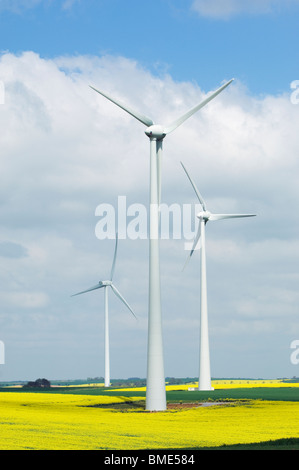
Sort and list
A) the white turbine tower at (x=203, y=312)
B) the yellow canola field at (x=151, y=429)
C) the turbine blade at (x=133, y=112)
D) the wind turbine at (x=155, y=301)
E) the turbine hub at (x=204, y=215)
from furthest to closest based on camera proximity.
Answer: the turbine hub at (x=204, y=215), the white turbine tower at (x=203, y=312), the turbine blade at (x=133, y=112), the wind turbine at (x=155, y=301), the yellow canola field at (x=151, y=429)

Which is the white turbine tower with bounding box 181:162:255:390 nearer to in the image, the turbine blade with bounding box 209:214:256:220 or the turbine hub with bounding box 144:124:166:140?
the turbine blade with bounding box 209:214:256:220

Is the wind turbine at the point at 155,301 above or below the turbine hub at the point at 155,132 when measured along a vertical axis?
below

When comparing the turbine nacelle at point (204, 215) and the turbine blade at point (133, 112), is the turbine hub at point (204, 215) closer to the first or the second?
the turbine nacelle at point (204, 215)

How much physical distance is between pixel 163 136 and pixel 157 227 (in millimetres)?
8827

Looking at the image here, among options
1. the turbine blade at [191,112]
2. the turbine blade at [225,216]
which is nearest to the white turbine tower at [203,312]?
the turbine blade at [225,216]

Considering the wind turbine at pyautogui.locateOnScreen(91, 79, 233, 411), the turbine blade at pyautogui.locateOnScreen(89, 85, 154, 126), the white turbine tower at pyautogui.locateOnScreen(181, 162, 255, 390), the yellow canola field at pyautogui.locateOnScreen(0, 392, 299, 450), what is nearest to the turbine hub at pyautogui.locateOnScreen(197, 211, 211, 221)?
the white turbine tower at pyautogui.locateOnScreen(181, 162, 255, 390)

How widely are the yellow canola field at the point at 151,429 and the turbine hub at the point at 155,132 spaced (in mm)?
24672

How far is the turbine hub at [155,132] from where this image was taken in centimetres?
6034

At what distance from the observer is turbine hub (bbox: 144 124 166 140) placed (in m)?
60.3

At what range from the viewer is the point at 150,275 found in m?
57.9

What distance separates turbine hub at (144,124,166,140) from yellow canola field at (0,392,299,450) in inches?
971

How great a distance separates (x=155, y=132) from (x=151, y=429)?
2898 centimetres

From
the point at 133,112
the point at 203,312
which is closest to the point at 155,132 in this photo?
the point at 133,112
